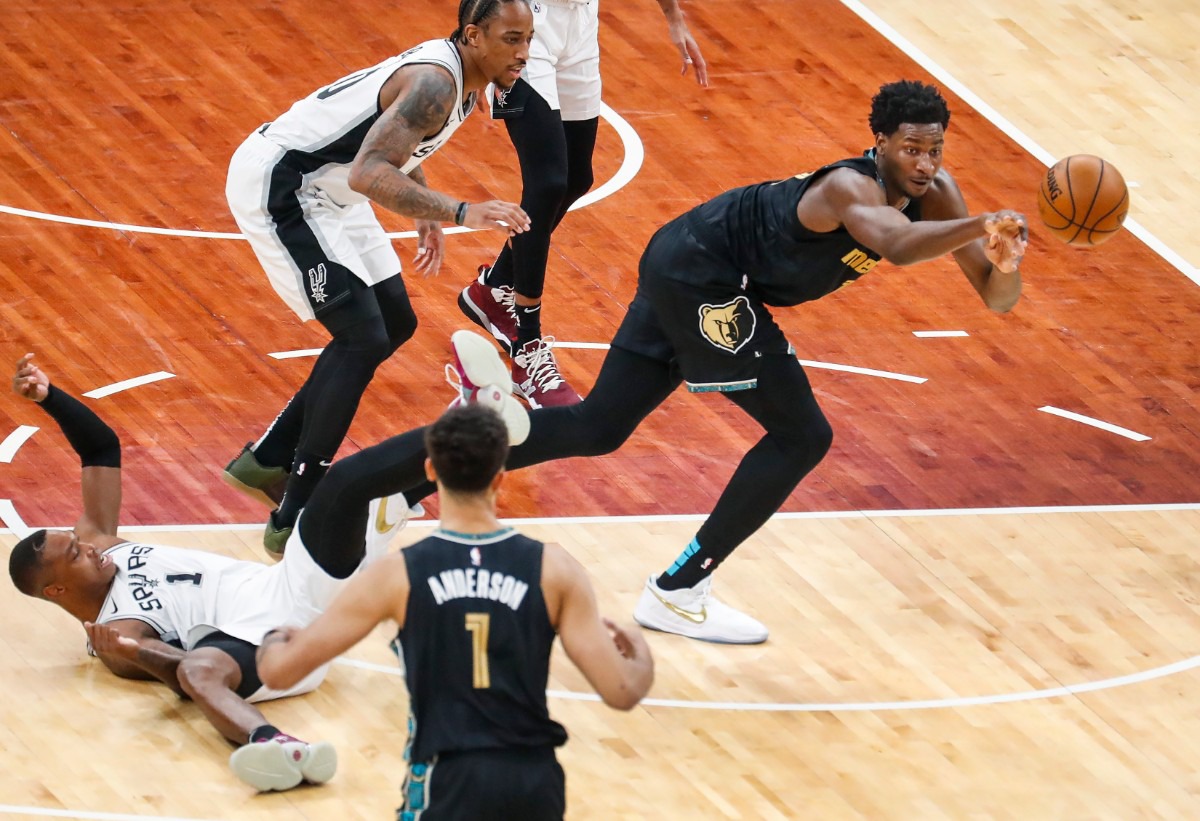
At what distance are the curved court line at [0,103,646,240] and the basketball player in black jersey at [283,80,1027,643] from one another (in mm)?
2749

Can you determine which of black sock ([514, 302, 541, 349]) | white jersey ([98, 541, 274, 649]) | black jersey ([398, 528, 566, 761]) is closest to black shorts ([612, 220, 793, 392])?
white jersey ([98, 541, 274, 649])

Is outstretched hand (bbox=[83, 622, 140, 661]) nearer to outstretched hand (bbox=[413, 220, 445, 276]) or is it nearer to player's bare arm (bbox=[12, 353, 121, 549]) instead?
player's bare arm (bbox=[12, 353, 121, 549])

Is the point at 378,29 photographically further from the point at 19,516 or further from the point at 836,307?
the point at 19,516

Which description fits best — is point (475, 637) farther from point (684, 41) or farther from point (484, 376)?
point (684, 41)

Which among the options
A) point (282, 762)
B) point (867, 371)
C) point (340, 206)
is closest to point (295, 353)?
point (340, 206)

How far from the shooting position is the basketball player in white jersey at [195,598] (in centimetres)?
596

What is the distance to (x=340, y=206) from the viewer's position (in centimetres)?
719

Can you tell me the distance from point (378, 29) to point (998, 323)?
453 centimetres

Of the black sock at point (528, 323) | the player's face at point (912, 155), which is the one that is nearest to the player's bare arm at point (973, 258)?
the player's face at point (912, 155)

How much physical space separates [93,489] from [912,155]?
2958mm

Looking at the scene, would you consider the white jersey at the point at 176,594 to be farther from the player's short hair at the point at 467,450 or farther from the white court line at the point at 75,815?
the player's short hair at the point at 467,450

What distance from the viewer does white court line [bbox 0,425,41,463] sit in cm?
778

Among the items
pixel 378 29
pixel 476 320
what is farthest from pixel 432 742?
pixel 378 29

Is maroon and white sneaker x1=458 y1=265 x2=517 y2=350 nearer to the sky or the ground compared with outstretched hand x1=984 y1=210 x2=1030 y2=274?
nearer to the ground
